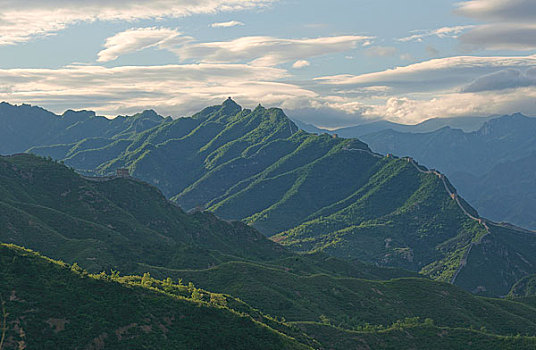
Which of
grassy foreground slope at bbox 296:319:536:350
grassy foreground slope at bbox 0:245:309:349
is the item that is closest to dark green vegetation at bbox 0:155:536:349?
grassy foreground slope at bbox 0:245:309:349

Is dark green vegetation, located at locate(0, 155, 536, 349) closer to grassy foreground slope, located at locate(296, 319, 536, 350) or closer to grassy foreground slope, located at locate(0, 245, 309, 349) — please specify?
grassy foreground slope, located at locate(0, 245, 309, 349)

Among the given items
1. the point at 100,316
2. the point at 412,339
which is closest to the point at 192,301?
the point at 100,316

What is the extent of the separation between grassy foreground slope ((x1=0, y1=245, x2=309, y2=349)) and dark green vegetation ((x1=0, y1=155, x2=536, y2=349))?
0.17m

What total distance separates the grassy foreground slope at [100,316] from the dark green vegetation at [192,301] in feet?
0.56

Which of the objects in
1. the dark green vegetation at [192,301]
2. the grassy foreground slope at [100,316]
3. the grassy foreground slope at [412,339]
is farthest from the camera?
the grassy foreground slope at [412,339]

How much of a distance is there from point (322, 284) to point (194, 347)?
90688mm

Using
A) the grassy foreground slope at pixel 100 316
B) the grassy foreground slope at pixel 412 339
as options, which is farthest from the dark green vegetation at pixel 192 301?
the grassy foreground slope at pixel 412 339

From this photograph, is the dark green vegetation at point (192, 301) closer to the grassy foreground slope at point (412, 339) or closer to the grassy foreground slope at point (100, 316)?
the grassy foreground slope at point (100, 316)

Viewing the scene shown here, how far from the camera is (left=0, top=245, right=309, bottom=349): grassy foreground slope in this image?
8356 centimetres

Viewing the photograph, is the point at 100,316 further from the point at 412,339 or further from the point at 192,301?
the point at 412,339

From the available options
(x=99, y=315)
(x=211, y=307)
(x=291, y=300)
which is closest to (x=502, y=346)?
(x=291, y=300)

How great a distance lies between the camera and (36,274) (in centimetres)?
9519

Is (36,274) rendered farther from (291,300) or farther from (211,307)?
(291,300)

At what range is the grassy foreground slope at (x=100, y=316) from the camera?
274ft
